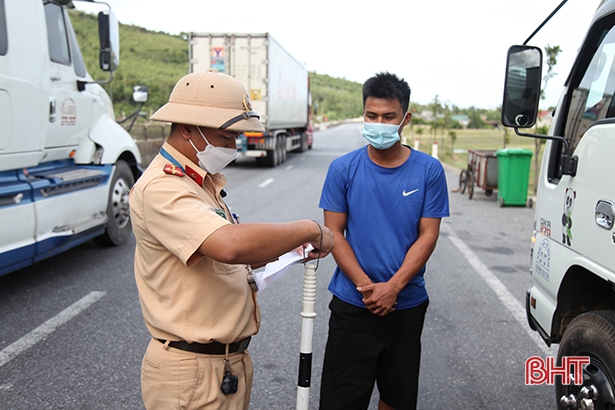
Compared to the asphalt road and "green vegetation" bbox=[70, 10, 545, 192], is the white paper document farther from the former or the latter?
"green vegetation" bbox=[70, 10, 545, 192]

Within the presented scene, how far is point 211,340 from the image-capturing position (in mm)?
1949

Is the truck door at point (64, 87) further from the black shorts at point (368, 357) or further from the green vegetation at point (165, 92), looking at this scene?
the green vegetation at point (165, 92)

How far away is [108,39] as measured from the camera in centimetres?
621

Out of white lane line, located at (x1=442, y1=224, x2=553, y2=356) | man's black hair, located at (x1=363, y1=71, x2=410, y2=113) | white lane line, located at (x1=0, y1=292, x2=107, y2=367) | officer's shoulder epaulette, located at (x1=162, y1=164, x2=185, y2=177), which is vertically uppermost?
man's black hair, located at (x1=363, y1=71, x2=410, y2=113)

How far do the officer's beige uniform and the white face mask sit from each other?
0.03m

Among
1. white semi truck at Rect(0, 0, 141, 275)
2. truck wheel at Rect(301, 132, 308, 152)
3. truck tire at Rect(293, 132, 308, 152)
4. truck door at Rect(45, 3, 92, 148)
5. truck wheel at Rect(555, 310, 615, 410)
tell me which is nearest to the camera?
truck wheel at Rect(555, 310, 615, 410)

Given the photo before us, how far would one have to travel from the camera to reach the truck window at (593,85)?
280 cm

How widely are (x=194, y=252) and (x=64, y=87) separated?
475 centimetres

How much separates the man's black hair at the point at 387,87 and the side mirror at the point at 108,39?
4365 mm

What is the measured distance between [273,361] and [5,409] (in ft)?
5.60

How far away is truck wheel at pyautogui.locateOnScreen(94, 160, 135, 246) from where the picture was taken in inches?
269

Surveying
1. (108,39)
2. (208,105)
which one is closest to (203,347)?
(208,105)

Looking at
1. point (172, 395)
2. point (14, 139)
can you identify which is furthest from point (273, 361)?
point (14, 139)

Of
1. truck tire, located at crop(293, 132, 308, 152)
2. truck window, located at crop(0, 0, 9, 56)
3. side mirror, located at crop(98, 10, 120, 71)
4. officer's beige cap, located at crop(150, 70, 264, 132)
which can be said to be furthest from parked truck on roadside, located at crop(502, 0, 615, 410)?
truck tire, located at crop(293, 132, 308, 152)
